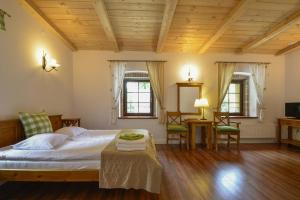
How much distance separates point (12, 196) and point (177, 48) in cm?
458

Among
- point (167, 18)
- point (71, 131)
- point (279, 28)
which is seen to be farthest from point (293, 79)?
point (71, 131)

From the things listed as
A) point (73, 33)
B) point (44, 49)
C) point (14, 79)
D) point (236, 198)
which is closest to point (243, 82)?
point (236, 198)

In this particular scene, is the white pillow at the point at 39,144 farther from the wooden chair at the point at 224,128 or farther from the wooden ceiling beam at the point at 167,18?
the wooden chair at the point at 224,128

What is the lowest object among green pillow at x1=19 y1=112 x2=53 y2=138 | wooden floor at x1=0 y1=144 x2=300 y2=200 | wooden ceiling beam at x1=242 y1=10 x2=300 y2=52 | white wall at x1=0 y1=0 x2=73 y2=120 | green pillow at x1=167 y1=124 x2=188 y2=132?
wooden floor at x1=0 y1=144 x2=300 y2=200

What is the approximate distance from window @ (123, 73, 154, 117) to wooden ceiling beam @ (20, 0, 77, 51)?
6.06ft

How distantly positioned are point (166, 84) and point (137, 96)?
888 millimetres

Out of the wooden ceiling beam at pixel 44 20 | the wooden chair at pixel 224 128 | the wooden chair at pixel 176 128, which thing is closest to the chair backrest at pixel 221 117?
the wooden chair at pixel 224 128

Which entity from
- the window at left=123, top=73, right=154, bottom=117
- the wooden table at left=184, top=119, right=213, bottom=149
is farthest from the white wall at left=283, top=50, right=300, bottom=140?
the window at left=123, top=73, right=154, bottom=117

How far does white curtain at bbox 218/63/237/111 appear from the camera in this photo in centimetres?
555

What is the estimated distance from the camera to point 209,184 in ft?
9.14

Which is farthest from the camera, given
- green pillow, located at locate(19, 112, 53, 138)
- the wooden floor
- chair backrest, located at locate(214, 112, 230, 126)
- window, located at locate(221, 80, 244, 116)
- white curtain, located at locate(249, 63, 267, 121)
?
window, located at locate(221, 80, 244, 116)

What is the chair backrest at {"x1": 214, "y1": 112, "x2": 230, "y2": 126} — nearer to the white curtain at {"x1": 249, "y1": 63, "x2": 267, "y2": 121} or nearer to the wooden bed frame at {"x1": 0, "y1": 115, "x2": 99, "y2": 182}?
the white curtain at {"x1": 249, "y1": 63, "x2": 267, "y2": 121}

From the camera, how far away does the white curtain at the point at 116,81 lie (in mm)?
5395

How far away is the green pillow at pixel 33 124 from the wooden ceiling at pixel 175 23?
1833 mm
